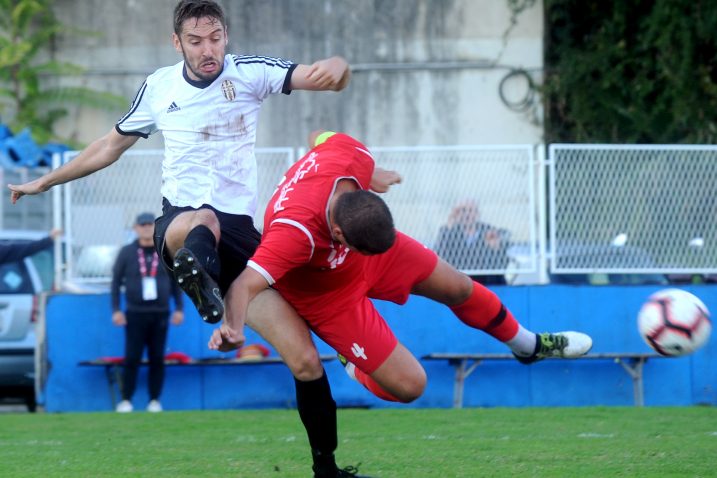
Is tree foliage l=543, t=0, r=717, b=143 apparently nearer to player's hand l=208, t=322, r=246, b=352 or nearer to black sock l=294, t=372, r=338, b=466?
black sock l=294, t=372, r=338, b=466

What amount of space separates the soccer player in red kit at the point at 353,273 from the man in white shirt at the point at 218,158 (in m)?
0.26

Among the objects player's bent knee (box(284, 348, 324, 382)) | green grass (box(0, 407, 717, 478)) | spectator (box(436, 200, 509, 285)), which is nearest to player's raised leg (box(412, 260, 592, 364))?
green grass (box(0, 407, 717, 478))

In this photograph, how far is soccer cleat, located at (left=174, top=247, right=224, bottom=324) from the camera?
20.1ft

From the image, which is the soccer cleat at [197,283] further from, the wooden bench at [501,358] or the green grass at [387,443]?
the wooden bench at [501,358]

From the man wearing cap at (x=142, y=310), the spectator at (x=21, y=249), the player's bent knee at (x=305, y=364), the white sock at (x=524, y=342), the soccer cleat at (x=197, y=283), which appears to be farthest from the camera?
the man wearing cap at (x=142, y=310)

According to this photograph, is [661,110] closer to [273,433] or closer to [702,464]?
[273,433]

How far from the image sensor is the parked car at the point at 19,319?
13.0 meters

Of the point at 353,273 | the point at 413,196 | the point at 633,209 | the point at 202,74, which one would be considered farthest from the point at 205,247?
the point at 633,209

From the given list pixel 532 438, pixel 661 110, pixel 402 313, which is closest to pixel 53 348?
pixel 402 313

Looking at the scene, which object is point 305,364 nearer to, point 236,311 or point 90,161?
point 236,311

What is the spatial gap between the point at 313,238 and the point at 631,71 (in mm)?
16516

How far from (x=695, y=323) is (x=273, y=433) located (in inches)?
154

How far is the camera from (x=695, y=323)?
7.83 meters

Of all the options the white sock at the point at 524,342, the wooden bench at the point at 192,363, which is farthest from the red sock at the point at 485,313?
the wooden bench at the point at 192,363
